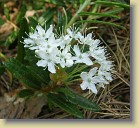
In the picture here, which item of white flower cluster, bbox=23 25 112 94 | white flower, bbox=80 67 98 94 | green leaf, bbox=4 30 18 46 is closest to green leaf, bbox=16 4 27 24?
green leaf, bbox=4 30 18 46

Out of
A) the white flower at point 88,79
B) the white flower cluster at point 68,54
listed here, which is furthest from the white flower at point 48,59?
the white flower at point 88,79

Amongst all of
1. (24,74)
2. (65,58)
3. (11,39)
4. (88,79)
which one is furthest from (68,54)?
(11,39)

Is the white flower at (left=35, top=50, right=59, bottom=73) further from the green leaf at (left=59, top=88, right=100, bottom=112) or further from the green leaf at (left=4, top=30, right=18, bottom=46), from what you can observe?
the green leaf at (left=4, top=30, right=18, bottom=46)

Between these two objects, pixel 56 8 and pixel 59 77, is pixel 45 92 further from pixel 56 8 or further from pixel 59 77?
pixel 56 8

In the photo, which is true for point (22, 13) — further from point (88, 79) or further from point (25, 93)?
point (88, 79)

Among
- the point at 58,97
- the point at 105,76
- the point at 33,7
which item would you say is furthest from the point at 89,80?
the point at 33,7

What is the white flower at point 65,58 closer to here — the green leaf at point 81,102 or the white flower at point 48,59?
the white flower at point 48,59
